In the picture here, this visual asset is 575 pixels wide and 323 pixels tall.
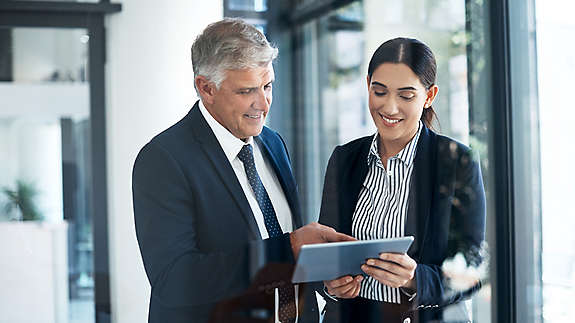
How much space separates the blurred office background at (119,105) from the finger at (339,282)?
216mm

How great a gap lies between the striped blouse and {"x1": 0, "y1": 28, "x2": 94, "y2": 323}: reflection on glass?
0.87m

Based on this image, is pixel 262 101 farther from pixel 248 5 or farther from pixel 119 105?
pixel 119 105

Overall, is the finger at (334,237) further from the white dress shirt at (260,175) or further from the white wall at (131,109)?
the white wall at (131,109)

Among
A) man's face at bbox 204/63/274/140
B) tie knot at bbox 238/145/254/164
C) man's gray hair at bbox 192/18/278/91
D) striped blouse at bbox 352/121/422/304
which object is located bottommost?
striped blouse at bbox 352/121/422/304

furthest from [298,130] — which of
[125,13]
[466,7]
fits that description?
[466,7]

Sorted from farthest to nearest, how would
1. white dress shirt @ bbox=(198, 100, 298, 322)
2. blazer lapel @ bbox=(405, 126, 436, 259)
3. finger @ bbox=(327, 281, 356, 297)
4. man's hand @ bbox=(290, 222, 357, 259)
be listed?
blazer lapel @ bbox=(405, 126, 436, 259) → finger @ bbox=(327, 281, 356, 297) → man's hand @ bbox=(290, 222, 357, 259) → white dress shirt @ bbox=(198, 100, 298, 322)

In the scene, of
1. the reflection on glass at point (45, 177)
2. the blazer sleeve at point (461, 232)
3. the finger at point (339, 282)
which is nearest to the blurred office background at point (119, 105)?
the reflection on glass at point (45, 177)

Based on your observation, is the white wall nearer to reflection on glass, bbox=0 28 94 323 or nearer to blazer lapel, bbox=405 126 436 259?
reflection on glass, bbox=0 28 94 323

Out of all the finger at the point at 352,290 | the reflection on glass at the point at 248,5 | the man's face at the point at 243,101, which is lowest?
the finger at the point at 352,290

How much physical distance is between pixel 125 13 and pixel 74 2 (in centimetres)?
14

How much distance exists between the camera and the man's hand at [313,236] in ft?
6.77

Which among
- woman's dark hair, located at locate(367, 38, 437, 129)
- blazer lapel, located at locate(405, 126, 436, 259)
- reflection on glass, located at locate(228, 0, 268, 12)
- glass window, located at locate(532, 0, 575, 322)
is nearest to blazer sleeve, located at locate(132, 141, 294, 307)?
reflection on glass, located at locate(228, 0, 268, 12)

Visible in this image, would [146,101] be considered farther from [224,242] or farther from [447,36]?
[447,36]

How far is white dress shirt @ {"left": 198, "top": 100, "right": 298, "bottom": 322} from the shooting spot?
1.96m
